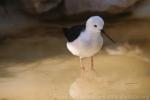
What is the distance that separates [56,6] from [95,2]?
0.12 m

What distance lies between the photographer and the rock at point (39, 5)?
1.06 m

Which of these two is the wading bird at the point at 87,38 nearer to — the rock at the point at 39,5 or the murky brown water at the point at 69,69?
the murky brown water at the point at 69,69

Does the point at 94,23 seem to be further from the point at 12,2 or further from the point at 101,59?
the point at 12,2

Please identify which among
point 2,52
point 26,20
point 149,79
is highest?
point 26,20

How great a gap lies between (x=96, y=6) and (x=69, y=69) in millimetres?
259

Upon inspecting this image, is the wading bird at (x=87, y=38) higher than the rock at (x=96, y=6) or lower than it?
lower

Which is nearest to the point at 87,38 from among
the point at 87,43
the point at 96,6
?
the point at 87,43

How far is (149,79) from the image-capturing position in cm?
88

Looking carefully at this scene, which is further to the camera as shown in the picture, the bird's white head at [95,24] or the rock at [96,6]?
the rock at [96,6]

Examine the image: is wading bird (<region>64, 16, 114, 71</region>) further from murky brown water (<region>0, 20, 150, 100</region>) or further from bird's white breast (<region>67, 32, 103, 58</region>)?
murky brown water (<region>0, 20, 150, 100</region>)

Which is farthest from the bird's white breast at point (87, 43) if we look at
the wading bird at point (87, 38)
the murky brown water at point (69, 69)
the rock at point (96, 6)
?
the rock at point (96, 6)

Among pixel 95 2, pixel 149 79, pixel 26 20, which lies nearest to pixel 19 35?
pixel 26 20

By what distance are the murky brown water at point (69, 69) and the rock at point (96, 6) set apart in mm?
55

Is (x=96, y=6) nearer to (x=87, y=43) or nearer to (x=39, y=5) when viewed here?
(x=39, y=5)
